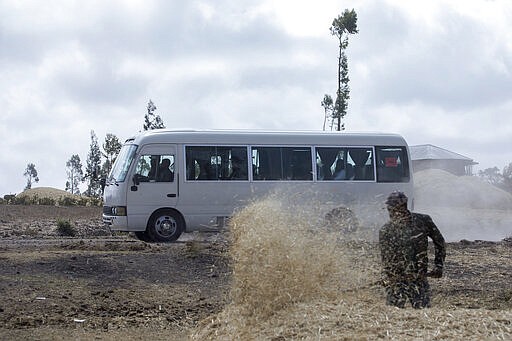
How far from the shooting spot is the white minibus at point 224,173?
67.7 feet

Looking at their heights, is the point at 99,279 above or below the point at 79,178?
below

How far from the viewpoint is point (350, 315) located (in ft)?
21.5

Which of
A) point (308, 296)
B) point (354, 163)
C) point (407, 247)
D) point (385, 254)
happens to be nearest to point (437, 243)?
point (407, 247)

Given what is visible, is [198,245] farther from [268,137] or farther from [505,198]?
[505,198]

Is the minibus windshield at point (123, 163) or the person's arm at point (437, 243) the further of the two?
the minibus windshield at point (123, 163)

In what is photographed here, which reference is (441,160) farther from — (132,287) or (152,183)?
(132,287)

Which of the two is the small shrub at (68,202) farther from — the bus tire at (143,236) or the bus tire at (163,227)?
the bus tire at (163,227)

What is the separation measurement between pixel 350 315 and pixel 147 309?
6.00 metres

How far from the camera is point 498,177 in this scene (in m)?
68.3

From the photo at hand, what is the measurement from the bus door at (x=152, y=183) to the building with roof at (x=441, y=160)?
147 ft

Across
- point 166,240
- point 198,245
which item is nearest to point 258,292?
point 198,245

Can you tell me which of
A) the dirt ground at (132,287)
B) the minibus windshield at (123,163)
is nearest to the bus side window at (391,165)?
the dirt ground at (132,287)

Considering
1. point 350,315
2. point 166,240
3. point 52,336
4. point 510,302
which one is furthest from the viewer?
point 166,240

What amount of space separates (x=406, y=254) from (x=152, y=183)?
12.7m
